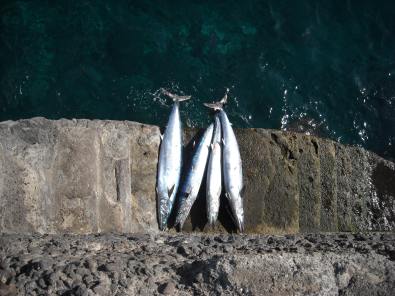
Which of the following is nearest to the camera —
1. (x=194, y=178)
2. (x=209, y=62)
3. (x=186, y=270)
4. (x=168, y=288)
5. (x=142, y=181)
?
(x=168, y=288)

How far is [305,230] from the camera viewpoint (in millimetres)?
5406

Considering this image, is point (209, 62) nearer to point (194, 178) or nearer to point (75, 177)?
point (194, 178)

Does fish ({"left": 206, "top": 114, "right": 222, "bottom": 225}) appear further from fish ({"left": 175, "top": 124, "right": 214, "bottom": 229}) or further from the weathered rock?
the weathered rock

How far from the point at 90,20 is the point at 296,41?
10.2ft

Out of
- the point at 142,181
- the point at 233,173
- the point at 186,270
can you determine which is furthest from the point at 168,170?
the point at 186,270

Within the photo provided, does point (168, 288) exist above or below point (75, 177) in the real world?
below

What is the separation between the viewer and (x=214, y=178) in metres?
5.45

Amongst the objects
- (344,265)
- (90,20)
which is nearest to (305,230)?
(344,265)

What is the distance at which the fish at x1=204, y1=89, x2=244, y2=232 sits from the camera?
5273mm

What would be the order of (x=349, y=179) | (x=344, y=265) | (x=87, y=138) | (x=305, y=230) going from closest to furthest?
1. (x=344, y=265)
2. (x=87, y=138)
3. (x=305, y=230)
4. (x=349, y=179)

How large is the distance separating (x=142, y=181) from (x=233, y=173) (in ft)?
3.19

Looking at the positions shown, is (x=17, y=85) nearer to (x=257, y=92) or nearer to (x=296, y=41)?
(x=257, y=92)

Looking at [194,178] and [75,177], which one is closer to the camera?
[75,177]

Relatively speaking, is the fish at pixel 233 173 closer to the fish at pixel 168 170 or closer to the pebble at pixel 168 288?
the fish at pixel 168 170
